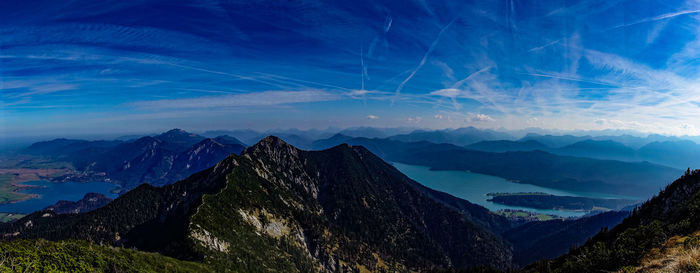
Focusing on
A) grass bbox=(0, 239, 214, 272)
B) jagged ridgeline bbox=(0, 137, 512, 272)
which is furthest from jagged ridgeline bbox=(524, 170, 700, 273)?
Result: jagged ridgeline bbox=(0, 137, 512, 272)

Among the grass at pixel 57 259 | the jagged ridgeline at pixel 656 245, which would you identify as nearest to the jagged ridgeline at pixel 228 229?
the grass at pixel 57 259

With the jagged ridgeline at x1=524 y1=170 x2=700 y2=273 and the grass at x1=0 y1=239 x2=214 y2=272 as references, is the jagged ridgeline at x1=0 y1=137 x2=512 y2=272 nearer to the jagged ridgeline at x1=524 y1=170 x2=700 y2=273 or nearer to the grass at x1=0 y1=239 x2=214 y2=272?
the grass at x1=0 y1=239 x2=214 y2=272

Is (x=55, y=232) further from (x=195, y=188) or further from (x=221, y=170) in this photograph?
(x=221, y=170)

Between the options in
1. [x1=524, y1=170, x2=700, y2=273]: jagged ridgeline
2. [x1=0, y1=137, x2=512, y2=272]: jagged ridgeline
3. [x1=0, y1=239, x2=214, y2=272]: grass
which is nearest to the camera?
[x1=524, y1=170, x2=700, y2=273]: jagged ridgeline

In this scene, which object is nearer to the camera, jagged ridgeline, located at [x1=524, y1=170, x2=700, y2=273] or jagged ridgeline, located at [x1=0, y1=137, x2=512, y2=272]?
jagged ridgeline, located at [x1=524, y1=170, x2=700, y2=273]

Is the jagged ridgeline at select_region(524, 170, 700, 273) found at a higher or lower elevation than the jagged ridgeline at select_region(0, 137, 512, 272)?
higher

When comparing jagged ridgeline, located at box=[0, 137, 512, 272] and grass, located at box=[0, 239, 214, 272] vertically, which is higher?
grass, located at box=[0, 239, 214, 272]

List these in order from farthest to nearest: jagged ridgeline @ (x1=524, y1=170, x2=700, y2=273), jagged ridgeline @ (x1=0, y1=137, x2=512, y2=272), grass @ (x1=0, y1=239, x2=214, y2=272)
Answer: jagged ridgeline @ (x1=0, y1=137, x2=512, y2=272) → grass @ (x1=0, y1=239, x2=214, y2=272) → jagged ridgeline @ (x1=524, y1=170, x2=700, y2=273)

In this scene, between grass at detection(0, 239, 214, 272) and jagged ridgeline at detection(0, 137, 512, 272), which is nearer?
grass at detection(0, 239, 214, 272)
